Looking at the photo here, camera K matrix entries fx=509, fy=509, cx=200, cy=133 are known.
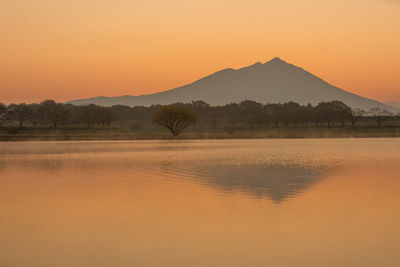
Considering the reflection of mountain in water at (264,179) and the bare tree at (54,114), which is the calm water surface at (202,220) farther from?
the bare tree at (54,114)

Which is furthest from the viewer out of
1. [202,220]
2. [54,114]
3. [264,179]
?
[54,114]

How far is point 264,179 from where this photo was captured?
2616 centimetres

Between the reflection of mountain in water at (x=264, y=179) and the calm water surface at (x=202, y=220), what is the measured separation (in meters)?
0.05

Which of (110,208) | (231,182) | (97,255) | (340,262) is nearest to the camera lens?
(340,262)

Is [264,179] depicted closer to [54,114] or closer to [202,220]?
[202,220]

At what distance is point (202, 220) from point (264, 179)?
1137 centimetres

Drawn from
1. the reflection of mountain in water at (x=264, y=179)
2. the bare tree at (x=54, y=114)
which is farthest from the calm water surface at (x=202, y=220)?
the bare tree at (x=54, y=114)

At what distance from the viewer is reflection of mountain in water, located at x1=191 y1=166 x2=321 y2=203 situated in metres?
21.4

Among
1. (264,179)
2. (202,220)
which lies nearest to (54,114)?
(264,179)

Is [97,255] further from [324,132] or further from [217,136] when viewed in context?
[324,132]

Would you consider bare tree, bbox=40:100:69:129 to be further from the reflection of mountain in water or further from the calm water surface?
the calm water surface

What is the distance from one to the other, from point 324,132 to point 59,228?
107 m

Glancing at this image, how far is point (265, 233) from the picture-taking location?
1317 centimetres

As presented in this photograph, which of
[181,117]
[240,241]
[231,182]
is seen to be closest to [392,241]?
[240,241]
